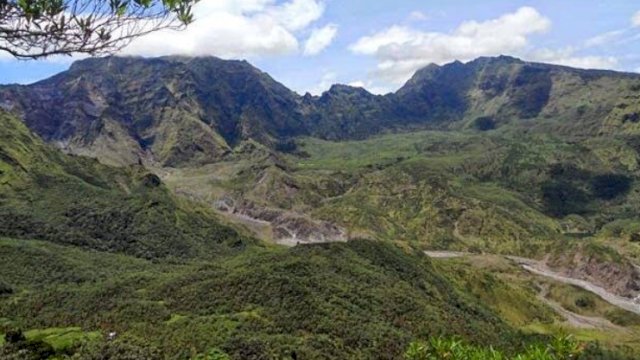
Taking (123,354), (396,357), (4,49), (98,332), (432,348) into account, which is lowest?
(396,357)

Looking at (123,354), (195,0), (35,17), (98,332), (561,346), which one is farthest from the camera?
(98,332)

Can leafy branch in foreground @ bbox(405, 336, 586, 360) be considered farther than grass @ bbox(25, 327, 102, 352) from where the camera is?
No

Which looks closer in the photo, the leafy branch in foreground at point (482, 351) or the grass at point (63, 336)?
the leafy branch in foreground at point (482, 351)

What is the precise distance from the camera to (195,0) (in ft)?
79.1

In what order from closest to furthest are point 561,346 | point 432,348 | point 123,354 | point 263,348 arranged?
point 561,346, point 432,348, point 123,354, point 263,348

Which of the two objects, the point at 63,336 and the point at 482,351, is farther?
the point at 63,336

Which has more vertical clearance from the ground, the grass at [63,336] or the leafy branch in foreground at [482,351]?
the leafy branch in foreground at [482,351]

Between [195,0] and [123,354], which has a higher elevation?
[195,0]

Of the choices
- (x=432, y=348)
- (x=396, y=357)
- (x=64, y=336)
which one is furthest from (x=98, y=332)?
(x=432, y=348)

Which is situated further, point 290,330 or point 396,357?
point 290,330

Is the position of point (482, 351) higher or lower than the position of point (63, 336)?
higher

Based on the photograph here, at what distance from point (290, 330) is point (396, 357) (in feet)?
111

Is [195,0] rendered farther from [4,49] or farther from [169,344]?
[169,344]

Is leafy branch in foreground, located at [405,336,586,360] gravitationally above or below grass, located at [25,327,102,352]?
above
